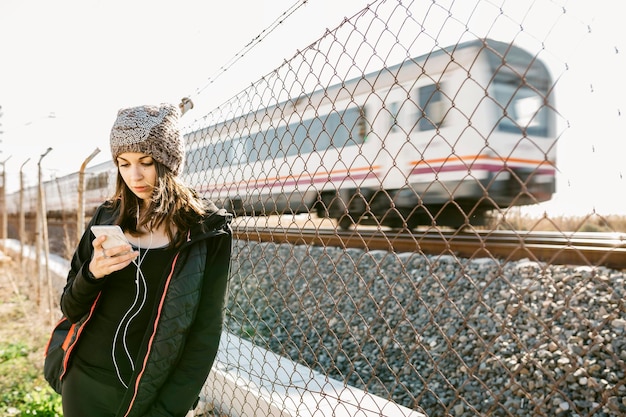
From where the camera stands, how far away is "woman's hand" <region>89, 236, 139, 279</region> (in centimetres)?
165

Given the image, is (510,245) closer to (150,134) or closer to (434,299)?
(434,299)

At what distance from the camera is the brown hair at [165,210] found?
1837mm

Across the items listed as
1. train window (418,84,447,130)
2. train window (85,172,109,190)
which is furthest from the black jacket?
train window (85,172,109,190)

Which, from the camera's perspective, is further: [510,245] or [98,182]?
[98,182]

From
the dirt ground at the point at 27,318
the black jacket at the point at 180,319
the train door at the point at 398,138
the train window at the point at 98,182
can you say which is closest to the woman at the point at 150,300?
the black jacket at the point at 180,319

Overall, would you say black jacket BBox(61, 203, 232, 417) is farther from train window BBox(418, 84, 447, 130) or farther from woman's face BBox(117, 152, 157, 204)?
train window BBox(418, 84, 447, 130)

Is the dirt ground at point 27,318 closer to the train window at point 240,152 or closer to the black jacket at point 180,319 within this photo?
the train window at point 240,152

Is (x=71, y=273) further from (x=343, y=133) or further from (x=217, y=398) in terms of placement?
(x=343, y=133)

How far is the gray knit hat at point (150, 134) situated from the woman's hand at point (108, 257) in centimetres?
40

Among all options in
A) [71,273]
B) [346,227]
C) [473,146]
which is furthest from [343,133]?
[71,273]

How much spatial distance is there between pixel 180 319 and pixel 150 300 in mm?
177

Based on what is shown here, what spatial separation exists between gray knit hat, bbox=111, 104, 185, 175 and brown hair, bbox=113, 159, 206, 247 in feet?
0.19

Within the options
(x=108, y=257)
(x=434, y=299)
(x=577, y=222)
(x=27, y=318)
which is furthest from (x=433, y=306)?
(x=27, y=318)

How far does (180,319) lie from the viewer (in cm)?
174
